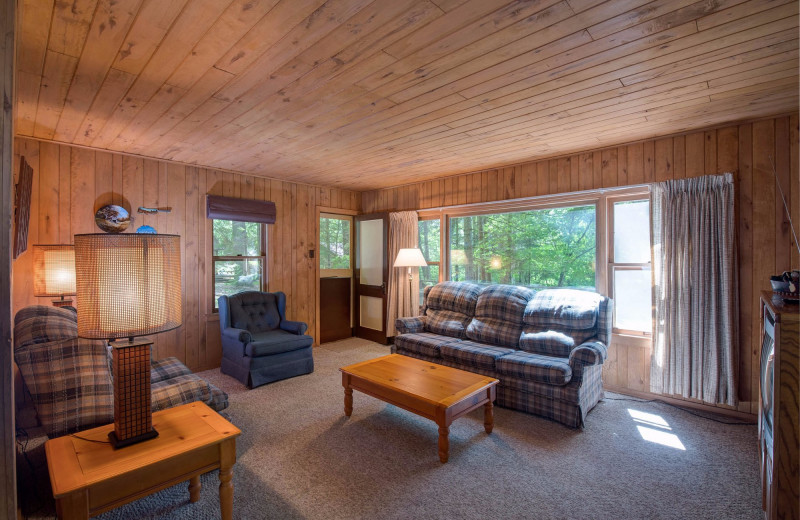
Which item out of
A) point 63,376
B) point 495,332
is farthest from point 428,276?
point 63,376

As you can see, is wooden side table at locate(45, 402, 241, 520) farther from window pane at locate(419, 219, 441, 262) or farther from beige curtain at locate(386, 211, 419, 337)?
window pane at locate(419, 219, 441, 262)

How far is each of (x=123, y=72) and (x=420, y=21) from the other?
70.5 inches

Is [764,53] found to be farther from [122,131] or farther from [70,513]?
[122,131]

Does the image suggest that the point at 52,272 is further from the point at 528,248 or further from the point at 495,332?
the point at 528,248

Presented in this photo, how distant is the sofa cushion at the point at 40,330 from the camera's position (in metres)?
2.01

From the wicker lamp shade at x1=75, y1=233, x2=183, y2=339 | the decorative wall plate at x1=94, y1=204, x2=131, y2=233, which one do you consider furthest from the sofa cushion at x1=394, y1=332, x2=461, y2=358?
the decorative wall plate at x1=94, y1=204, x2=131, y2=233

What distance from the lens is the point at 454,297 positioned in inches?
175

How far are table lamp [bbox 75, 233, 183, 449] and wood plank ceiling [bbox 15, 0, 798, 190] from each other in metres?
1.05

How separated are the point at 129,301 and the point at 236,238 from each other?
11.5 ft

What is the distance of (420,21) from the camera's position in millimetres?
1700

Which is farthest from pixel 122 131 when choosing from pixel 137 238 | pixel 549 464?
pixel 549 464

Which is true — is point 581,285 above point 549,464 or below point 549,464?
above

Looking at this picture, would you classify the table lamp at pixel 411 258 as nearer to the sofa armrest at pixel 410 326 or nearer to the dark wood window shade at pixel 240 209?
the sofa armrest at pixel 410 326

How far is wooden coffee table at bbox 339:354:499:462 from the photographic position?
2.45m
